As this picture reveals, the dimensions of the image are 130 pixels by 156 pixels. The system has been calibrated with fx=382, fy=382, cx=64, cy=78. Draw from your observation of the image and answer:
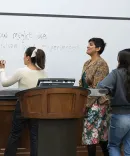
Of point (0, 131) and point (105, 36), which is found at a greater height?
point (105, 36)

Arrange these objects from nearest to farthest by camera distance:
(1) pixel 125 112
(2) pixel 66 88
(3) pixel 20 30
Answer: (2) pixel 66 88, (1) pixel 125 112, (3) pixel 20 30

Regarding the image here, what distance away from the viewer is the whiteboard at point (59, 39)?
414 cm

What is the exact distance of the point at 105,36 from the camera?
14.6 feet

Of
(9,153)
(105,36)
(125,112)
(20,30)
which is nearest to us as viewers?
(125,112)

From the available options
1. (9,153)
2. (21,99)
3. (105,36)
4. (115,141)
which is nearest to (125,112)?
(115,141)

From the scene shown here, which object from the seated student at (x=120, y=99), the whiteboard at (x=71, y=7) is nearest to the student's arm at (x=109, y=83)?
the seated student at (x=120, y=99)

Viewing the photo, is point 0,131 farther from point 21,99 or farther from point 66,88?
point 66,88

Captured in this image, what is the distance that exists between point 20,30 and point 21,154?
1.33 m

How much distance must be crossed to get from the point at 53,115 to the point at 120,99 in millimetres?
767

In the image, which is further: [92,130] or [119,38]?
[119,38]

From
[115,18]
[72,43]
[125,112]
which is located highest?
[115,18]

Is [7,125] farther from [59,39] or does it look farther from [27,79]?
[59,39]

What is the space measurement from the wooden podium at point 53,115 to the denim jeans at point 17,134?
2.74ft

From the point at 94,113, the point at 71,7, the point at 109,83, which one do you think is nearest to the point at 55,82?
the point at 109,83
